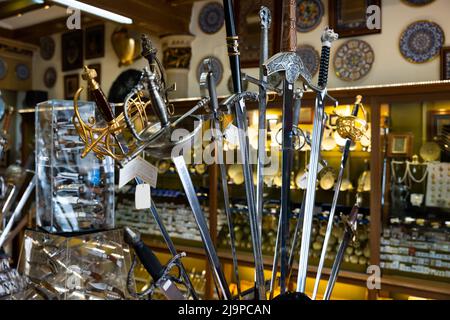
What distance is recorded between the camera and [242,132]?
0.92 metres

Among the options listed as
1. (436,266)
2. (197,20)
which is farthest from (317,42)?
(436,266)

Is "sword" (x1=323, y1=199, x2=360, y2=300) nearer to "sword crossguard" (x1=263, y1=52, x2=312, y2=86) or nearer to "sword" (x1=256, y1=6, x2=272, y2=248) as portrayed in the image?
"sword" (x1=256, y1=6, x2=272, y2=248)

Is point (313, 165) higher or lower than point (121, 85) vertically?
lower

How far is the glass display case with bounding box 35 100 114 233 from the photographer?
133 cm

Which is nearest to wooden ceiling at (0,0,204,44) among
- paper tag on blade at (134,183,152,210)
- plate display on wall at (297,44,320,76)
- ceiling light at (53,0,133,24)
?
ceiling light at (53,0,133,24)

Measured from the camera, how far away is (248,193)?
91cm

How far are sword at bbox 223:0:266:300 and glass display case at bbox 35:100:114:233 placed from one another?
58 cm

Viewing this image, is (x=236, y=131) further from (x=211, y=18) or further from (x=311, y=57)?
(x=211, y=18)

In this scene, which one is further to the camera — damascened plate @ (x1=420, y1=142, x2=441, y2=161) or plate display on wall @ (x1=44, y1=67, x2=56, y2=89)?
plate display on wall @ (x1=44, y1=67, x2=56, y2=89)

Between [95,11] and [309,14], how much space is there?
52.1 inches

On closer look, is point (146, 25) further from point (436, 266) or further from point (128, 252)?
point (436, 266)

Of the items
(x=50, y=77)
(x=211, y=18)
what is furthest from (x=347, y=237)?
(x=50, y=77)

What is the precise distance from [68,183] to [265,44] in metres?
0.77

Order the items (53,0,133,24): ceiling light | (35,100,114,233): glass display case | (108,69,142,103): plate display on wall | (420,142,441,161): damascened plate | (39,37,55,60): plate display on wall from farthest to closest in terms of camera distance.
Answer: (39,37,55,60): plate display on wall < (108,69,142,103): plate display on wall < (420,142,441,161): damascened plate < (53,0,133,24): ceiling light < (35,100,114,233): glass display case
